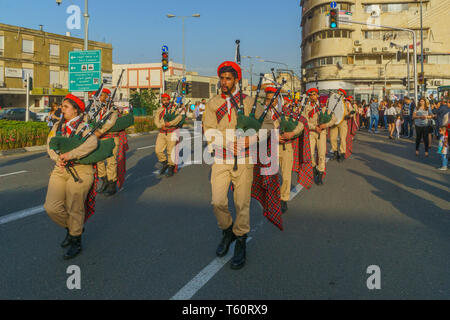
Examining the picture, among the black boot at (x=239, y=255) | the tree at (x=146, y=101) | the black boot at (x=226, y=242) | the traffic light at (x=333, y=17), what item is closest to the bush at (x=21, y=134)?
the black boot at (x=226, y=242)

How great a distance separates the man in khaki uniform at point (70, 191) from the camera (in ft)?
14.9

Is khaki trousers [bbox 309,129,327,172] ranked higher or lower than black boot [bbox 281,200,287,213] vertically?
higher

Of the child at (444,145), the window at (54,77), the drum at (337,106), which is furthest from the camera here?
the window at (54,77)

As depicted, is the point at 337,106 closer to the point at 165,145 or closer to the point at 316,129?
the point at 316,129

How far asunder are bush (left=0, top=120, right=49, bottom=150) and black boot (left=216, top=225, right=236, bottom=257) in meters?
12.9

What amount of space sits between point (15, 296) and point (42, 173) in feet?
24.5

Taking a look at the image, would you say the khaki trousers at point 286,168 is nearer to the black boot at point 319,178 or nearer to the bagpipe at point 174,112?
the black boot at point 319,178

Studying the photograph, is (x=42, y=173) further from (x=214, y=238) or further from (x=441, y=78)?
(x=441, y=78)

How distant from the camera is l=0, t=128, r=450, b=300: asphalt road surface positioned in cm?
373

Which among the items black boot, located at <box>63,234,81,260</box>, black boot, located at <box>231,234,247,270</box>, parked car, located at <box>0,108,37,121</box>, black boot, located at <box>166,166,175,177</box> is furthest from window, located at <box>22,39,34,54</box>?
black boot, located at <box>231,234,247,270</box>

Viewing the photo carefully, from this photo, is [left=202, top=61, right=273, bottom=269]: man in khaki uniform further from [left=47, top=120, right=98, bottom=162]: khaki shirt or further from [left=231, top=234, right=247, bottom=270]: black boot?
[left=47, top=120, right=98, bottom=162]: khaki shirt

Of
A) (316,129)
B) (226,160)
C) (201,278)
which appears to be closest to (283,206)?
(226,160)

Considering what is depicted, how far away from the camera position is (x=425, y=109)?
534 inches

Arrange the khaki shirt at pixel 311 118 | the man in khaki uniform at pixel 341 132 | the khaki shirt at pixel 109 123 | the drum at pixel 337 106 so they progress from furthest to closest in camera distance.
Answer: the man in khaki uniform at pixel 341 132 < the drum at pixel 337 106 < the khaki shirt at pixel 311 118 < the khaki shirt at pixel 109 123
